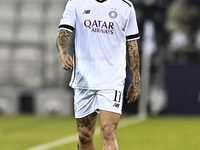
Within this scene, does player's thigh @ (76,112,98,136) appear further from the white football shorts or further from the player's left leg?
the player's left leg

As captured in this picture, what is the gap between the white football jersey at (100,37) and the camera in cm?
470

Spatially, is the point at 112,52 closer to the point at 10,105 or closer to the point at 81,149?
the point at 81,149

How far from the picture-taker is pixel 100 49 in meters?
4.72

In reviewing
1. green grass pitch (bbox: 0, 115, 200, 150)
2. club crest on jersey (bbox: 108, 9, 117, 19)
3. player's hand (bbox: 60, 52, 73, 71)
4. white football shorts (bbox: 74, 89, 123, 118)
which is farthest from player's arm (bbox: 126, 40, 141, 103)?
green grass pitch (bbox: 0, 115, 200, 150)

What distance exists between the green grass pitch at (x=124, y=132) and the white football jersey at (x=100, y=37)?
266 centimetres

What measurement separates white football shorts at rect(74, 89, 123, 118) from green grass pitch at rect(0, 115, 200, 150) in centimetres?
242

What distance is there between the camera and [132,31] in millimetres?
4836

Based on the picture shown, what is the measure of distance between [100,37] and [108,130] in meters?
0.91

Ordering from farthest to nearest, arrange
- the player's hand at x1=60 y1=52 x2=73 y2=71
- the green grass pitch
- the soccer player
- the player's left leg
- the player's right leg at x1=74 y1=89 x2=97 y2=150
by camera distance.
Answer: the green grass pitch, the player's right leg at x1=74 y1=89 x2=97 y2=150, the soccer player, the player's left leg, the player's hand at x1=60 y1=52 x2=73 y2=71

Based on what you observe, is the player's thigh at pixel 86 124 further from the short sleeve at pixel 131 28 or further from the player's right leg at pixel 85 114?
the short sleeve at pixel 131 28

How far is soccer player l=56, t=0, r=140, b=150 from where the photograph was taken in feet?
15.4

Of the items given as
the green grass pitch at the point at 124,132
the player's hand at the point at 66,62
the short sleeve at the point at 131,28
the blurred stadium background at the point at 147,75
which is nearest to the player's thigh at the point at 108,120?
the player's hand at the point at 66,62

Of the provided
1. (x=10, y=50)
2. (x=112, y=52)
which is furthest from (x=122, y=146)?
(x=10, y=50)

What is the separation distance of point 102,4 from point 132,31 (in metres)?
0.41
